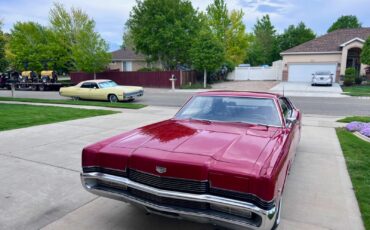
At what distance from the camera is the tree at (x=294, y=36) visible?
44469 millimetres

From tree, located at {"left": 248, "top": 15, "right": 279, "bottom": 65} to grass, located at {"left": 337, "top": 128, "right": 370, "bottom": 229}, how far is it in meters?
40.3

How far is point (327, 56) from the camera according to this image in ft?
91.7

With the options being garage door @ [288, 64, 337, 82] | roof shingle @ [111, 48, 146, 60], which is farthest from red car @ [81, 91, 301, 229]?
roof shingle @ [111, 48, 146, 60]

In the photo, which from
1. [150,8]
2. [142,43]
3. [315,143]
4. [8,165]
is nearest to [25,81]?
[142,43]

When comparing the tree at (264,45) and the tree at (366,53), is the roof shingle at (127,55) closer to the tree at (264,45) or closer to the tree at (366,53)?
the tree at (264,45)

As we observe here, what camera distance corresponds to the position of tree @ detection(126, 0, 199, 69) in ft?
87.6

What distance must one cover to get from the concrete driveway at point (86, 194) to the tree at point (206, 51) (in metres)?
19.7

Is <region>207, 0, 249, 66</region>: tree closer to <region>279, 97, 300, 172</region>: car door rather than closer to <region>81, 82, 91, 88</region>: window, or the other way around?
<region>81, 82, 91, 88</region>: window

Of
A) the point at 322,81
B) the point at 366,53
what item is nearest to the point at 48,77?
the point at 322,81

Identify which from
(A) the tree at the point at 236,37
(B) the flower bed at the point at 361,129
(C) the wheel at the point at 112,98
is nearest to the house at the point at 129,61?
(A) the tree at the point at 236,37

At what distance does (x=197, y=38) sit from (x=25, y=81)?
1774 cm

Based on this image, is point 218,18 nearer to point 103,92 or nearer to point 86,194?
point 103,92

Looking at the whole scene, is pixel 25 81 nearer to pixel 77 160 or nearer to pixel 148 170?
pixel 77 160

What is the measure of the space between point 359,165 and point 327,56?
26.4 meters
